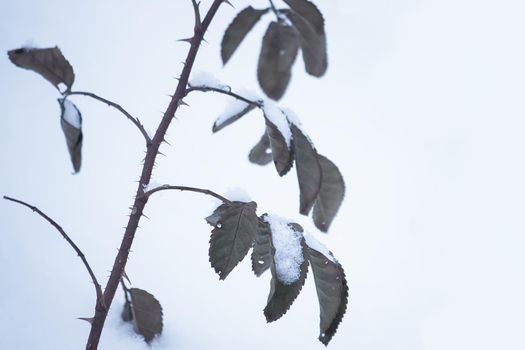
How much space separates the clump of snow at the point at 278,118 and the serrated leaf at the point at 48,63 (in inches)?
11.3

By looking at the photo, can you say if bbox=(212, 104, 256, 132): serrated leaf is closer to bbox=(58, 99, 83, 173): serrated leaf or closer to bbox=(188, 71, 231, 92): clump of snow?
bbox=(188, 71, 231, 92): clump of snow

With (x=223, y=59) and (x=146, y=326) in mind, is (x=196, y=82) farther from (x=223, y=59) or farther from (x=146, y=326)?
(x=146, y=326)

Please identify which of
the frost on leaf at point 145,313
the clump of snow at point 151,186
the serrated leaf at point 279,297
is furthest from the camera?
the frost on leaf at point 145,313

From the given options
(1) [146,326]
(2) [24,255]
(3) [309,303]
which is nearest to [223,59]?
(1) [146,326]

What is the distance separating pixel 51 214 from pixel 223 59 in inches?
33.5

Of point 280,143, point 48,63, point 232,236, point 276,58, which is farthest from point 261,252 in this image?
point 48,63

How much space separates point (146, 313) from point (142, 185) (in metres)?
0.34

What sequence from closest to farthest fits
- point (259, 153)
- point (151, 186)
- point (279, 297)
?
1. point (279, 297)
2. point (151, 186)
3. point (259, 153)

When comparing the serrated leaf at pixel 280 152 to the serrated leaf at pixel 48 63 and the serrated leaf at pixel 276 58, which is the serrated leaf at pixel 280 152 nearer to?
the serrated leaf at pixel 276 58

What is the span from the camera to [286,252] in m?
0.57

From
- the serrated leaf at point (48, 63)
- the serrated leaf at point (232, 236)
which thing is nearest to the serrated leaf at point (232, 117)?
the serrated leaf at point (232, 236)

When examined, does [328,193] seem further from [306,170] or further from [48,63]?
[48,63]

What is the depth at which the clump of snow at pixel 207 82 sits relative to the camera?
678 mm

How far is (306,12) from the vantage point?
2.09 ft
